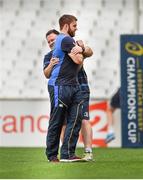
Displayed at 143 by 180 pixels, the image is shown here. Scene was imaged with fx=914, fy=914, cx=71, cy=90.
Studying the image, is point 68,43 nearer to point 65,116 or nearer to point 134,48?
point 65,116

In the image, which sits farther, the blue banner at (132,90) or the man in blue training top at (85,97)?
the blue banner at (132,90)

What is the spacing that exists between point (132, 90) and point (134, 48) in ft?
1.89

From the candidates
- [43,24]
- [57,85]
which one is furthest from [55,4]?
[57,85]

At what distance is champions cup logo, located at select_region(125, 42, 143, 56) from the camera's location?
12.5 m

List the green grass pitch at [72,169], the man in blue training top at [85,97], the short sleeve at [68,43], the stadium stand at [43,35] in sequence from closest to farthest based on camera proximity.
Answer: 1. the green grass pitch at [72,169]
2. the short sleeve at [68,43]
3. the man in blue training top at [85,97]
4. the stadium stand at [43,35]

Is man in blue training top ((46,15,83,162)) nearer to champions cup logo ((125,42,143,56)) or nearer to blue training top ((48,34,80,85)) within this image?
blue training top ((48,34,80,85))

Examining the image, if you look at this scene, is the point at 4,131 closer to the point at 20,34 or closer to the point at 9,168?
the point at 20,34

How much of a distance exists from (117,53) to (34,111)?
1648 millimetres

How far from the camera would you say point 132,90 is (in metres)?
12.5

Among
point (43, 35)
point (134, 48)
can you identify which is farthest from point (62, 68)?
point (43, 35)

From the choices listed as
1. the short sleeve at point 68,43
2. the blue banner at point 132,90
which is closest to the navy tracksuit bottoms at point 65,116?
the short sleeve at point 68,43

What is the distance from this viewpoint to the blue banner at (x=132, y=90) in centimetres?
1248

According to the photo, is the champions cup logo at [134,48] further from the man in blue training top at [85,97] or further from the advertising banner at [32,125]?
the man in blue training top at [85,97]

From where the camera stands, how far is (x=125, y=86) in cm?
1255
